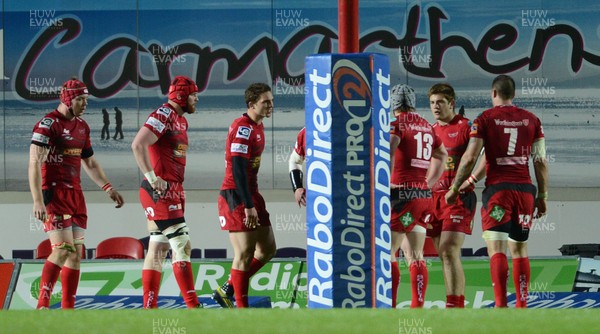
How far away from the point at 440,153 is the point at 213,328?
4.16 m

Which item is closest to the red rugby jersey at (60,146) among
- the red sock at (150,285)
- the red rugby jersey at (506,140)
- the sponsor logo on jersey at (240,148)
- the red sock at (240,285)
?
the red sock at (150,285)

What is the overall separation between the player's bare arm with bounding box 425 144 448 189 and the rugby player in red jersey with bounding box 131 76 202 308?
2.00 m

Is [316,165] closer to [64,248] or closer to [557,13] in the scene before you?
[64,248]

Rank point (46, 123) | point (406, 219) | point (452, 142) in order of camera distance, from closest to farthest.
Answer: point (406, 219), point (46, 123), point (452, 142)

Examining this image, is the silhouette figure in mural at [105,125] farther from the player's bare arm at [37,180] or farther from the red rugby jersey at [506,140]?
the red rugby jersey at [506,140]

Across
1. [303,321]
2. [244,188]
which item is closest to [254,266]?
[244,188]

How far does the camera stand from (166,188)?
30.1ft

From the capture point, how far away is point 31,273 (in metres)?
10.9

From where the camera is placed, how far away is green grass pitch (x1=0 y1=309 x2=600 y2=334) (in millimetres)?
5738

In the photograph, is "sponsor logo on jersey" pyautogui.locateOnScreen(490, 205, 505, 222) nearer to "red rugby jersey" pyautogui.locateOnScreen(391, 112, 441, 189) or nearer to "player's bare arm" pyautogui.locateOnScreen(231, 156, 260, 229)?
"red rugby jersey" pyautogui.locateOnScreen(391, 112, 441, 189)

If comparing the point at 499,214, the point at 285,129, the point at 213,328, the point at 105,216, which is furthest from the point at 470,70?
the point at 213,328

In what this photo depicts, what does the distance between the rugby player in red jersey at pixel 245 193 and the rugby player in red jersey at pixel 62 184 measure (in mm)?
1206

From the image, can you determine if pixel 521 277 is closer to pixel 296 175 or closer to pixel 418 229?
pixel 418 229

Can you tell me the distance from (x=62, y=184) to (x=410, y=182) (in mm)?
2807
